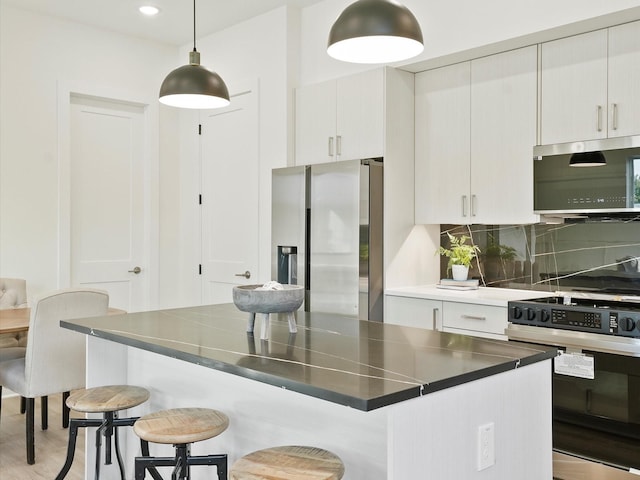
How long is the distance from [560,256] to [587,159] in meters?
0.74

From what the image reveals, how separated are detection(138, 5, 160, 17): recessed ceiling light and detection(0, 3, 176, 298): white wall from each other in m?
0.63

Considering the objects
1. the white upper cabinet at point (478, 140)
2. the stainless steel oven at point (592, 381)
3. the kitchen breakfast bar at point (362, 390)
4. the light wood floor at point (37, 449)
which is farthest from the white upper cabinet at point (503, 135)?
the light wood floor at point (37, 449)

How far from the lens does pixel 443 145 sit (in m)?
3.98

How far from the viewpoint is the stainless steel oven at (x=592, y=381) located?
9.13ft

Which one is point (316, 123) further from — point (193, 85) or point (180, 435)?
point (180, 435)

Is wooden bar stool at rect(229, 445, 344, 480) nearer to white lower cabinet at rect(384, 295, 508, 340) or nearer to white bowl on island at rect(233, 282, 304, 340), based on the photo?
white bowl on island at rect(233, 282, 304, 340)

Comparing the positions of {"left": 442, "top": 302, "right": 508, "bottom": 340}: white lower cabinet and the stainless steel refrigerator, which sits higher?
the stainless steel refrigerator

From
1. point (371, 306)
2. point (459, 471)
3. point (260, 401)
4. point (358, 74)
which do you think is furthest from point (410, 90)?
point (459, 471)

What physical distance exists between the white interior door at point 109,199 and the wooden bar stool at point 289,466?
12.6ft

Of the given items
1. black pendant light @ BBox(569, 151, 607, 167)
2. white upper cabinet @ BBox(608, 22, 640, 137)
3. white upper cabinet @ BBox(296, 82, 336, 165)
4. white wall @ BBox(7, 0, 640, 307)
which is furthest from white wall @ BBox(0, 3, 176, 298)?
white upper cabinet @ BBox(608, 22, 640, 137)

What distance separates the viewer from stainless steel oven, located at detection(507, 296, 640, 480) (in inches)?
110

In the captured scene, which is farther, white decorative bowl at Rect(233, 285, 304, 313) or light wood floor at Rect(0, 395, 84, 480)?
light wood floor at Rect(0, 395, 84, 480)

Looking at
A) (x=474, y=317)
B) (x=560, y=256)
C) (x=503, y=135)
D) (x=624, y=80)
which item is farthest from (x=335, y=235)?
(x=624, y=80)

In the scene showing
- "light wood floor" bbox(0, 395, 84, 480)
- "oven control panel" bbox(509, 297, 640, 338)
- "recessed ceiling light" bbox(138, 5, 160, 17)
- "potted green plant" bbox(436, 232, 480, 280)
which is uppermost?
"recessed ceiling light" bbox(138, 5, 160, 17)
